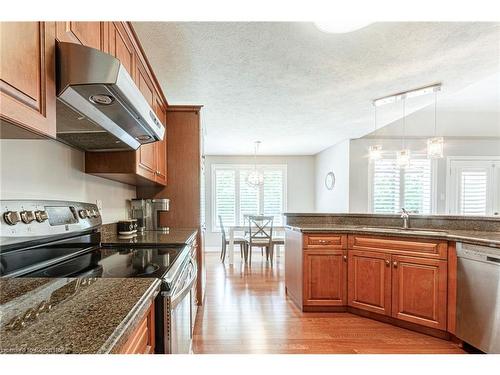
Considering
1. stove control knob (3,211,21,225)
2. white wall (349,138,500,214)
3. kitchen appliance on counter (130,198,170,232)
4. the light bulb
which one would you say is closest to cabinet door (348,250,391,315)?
the light bulb

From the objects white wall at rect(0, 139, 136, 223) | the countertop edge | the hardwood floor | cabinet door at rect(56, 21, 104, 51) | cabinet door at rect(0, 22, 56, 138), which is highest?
cabinet door at rect(56, 21, 104, 51)

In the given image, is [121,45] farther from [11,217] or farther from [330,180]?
[330,180]

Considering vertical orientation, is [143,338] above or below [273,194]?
below

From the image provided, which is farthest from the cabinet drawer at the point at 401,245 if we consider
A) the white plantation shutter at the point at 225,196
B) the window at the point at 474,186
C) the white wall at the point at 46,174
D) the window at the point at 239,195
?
the white plantation shutter at the point at 225,196

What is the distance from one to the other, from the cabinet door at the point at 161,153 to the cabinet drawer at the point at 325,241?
5.31ft

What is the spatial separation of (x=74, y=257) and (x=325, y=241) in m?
2.17

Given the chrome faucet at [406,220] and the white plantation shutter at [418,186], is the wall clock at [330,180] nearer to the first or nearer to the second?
the white plantation shutter at [418,186]

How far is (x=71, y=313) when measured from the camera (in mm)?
658

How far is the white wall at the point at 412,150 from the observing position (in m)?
4.83

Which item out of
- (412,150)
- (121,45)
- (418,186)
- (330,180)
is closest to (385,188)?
(418,186)

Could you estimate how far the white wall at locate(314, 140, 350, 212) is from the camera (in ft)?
16.2

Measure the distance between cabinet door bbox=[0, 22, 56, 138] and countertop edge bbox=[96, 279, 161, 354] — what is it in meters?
0.59

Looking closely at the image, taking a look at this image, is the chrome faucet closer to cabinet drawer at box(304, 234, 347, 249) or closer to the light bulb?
cabinet drawer at box(304, 234, 347, 249)
